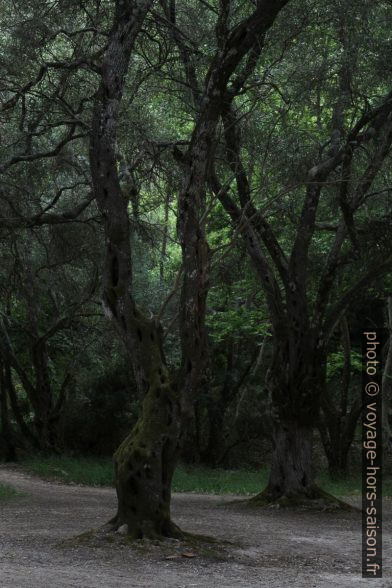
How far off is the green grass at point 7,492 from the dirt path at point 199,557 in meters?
0.88

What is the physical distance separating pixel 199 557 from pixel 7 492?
279 inches

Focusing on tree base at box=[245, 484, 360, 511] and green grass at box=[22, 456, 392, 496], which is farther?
green grass at box=[22, 456, 392, 496]

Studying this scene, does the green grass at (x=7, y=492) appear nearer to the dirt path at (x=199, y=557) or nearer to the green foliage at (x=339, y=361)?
the dirt path at (x=199, y=557)

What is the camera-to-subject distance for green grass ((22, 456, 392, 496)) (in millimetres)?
16438

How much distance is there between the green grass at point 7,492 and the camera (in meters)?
13.1

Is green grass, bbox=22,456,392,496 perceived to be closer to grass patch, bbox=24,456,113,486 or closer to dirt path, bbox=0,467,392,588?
grass patch, bbox=24,456,113,486

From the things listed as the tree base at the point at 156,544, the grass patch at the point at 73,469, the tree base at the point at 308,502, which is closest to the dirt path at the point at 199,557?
the tree base at the point at 156,544

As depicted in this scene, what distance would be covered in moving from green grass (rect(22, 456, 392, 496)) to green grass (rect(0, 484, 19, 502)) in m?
3.06

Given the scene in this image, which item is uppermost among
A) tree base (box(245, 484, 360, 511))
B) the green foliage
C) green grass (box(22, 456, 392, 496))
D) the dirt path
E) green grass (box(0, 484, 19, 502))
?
the green foliage

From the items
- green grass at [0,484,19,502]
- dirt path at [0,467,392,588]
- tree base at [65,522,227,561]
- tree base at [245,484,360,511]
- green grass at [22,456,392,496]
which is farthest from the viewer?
green grass at [22,456,392,496]

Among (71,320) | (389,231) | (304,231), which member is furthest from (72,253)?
(389,231)

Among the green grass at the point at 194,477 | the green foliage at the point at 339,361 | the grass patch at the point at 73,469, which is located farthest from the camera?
the green foliage at the point at 339,361

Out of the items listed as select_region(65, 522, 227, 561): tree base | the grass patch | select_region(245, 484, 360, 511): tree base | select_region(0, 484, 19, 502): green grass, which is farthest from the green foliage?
select_region(65, 522, 227, 561): tree base

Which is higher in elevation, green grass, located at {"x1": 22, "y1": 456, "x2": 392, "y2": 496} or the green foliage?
the green foliage
